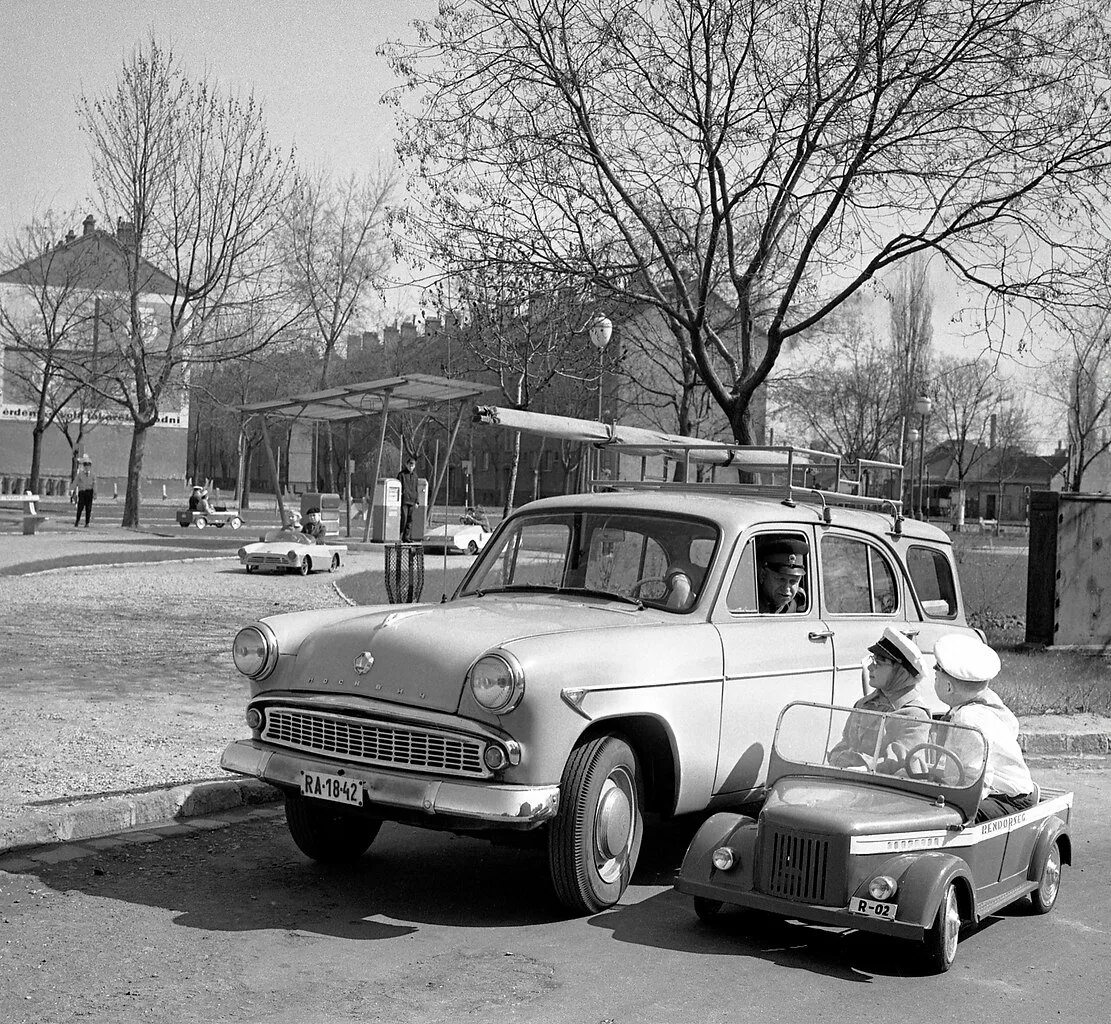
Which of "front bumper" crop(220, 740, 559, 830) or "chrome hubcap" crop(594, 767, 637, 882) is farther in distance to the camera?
"chrome hubcap" crop(594, 767, 637, 882)

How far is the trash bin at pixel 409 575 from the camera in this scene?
1315cm

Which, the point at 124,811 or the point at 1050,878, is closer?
the point at 1050,878

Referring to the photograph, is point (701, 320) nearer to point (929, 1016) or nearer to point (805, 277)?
point (805, 277)

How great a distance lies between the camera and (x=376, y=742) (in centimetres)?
534

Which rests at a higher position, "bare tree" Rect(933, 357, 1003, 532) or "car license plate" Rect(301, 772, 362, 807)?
"bare tree" Rect(933, 357, 1003, 532)

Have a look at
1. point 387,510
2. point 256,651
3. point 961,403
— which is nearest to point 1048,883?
point 256,651

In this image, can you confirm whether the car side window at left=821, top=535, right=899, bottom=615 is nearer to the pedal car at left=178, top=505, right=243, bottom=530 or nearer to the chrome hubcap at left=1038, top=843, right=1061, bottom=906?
the chrome hubcap at left=1038, top=843, right=1061, bottom=906

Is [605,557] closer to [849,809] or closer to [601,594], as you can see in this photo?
[601,594]

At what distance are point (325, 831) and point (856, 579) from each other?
3.12 metres

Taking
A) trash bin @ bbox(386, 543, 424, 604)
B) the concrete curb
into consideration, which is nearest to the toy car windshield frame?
the concrete curb

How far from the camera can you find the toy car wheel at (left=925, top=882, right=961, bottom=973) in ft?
15.6

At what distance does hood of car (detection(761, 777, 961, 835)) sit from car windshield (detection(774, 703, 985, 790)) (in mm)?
99

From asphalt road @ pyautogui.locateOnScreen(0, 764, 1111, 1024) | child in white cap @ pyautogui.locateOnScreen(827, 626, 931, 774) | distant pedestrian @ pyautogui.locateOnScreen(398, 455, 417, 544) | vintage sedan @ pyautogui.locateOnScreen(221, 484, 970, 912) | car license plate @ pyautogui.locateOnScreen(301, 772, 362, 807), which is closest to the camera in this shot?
asphalt road @ pyautogui.locateOnScreen(0, 764, 1111, 1024)

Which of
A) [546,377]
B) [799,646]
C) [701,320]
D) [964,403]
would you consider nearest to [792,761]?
[799,646]
